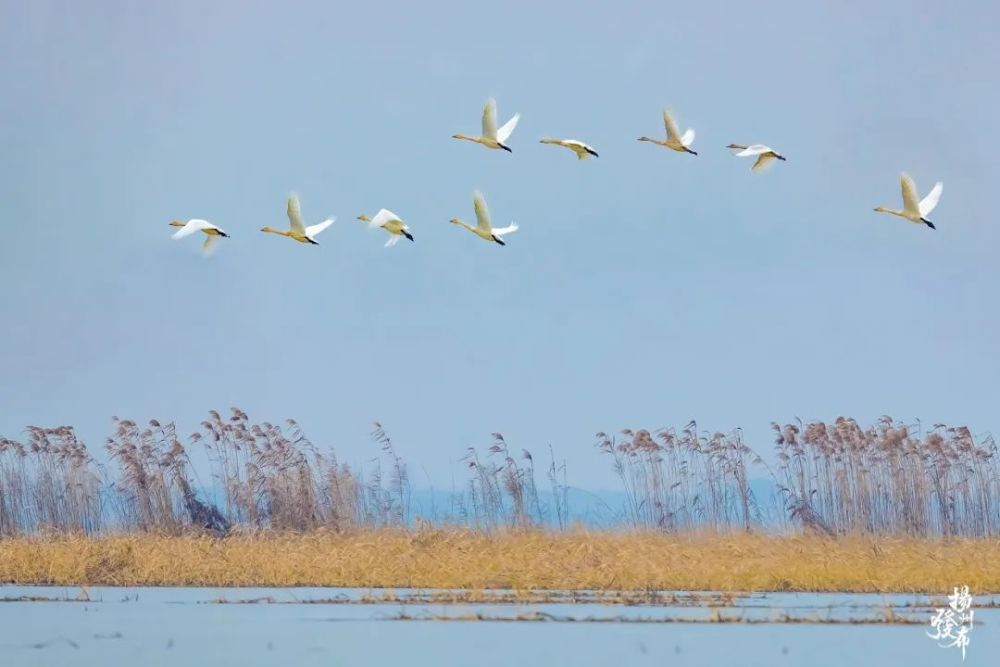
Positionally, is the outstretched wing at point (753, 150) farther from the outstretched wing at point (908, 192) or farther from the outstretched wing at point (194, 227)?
the outstretched wing at point (194, 227)

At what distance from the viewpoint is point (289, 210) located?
1565cm

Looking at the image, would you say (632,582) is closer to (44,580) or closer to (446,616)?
(446,616)

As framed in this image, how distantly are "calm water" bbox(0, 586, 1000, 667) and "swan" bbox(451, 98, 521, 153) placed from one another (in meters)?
4.60

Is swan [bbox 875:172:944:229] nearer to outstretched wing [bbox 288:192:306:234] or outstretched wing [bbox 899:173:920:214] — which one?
outstretched wing [bbox 899:173:920:214]

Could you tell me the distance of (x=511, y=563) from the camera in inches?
683

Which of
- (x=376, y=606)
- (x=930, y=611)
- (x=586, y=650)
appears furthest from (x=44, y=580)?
(x=930, y=611)

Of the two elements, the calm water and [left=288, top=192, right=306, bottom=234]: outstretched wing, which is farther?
[left=288, top=192, right=306, bottom=234]: outstretched wing

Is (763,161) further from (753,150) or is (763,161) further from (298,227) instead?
(298,227)

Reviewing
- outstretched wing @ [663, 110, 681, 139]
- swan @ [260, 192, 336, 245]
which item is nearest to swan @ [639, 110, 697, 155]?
outstretched wing @ [663, 110, 681, 139]

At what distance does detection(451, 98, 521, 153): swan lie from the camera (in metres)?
15.5

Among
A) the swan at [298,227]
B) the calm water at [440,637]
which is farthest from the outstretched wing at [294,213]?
the calm water at [440,637]

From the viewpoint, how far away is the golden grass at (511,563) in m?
17.1

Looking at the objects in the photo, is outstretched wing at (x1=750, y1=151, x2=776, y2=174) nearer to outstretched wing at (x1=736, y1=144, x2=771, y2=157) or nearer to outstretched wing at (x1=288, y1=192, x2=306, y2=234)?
outstretched wing at (x1=736, y1=144, x2=771, y2=157)

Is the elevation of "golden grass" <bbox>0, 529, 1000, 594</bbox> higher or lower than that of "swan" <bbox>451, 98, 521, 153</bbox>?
lower
